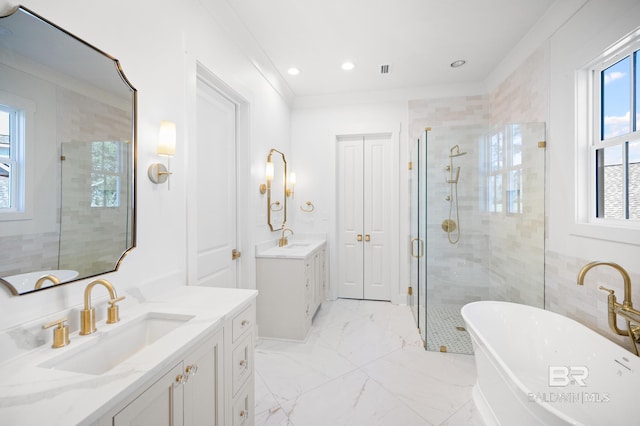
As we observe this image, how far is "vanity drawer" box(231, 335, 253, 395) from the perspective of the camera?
136cm

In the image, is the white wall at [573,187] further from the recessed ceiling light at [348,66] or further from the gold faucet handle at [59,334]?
the gold faucet handle at [59,334]

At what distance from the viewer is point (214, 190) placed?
7.43 feet

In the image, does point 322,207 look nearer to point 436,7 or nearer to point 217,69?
point 217,69

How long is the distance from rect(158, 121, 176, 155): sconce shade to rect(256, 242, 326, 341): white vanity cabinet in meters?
1.47

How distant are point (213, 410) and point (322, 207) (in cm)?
288

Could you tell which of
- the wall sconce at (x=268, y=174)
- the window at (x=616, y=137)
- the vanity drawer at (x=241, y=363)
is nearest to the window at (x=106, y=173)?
the vanity drawer at (x=241, y=363)

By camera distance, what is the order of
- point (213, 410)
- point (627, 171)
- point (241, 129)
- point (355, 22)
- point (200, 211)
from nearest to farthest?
point (213, 410)
point (627, 171)
point (200, 211)
point (355, 22)
point (241, 129)

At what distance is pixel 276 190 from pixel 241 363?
2.18 metres

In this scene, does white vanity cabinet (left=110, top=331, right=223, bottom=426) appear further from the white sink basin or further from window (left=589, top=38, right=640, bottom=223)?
window (left=589, top=38, right=640, bottom=223)

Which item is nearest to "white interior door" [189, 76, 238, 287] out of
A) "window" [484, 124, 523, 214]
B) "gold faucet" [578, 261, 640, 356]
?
"gold faucet" [578, 261, 640, 356]

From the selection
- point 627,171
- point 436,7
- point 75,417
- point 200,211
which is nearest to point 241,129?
point 200,211

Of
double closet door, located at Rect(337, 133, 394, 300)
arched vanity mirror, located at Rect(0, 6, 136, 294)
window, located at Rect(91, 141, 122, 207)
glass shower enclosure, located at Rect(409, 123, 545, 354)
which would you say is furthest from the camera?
double closet door, located at Rect(337, 133, 394, 300)

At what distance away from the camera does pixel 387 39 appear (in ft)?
8.64

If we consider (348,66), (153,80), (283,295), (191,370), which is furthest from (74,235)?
(348,66)
